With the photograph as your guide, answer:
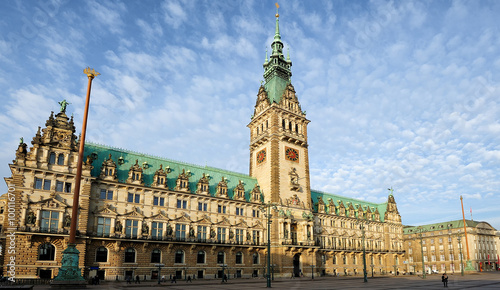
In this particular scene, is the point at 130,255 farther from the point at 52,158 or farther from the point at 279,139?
the point at 279,139

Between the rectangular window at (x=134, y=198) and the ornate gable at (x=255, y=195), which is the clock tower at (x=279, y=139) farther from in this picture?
the rectangular window at (x=134, y=198)

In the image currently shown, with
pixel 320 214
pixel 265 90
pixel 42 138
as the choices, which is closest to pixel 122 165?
pixel 42 138

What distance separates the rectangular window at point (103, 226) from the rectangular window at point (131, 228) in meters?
2.90

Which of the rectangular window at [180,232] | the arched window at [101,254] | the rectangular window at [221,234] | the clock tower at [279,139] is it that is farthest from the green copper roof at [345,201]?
the arched window at [101,254]

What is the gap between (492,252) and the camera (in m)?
142

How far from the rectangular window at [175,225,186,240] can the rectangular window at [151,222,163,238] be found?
10.2ft

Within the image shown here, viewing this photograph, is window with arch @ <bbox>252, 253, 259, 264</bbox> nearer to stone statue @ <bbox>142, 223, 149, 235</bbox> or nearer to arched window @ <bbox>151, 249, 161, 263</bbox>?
arched window @ <bbox>151, 249, 161, 263</bbox>

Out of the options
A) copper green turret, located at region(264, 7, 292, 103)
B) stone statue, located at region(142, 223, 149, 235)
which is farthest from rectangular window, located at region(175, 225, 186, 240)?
copper green turret, located at region(264, 7, 292, 103)

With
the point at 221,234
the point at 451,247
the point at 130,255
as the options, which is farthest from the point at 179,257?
the point at 451,247

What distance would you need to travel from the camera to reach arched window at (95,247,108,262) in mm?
55688

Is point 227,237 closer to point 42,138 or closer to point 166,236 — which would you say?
point 166,236

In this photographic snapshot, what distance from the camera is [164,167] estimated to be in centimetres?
7056

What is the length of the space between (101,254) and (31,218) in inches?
470

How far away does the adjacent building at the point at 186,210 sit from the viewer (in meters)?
51.6
